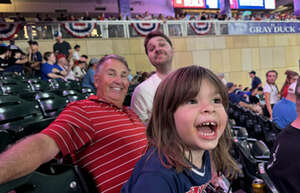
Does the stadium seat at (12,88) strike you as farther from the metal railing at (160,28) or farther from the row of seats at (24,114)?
the metal railing at (160,28)

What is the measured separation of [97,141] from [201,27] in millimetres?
10557

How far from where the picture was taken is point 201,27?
429 inches

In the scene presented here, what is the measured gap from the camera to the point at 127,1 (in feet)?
43.3

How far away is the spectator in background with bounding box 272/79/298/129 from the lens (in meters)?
2.85

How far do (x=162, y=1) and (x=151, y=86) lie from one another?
50.0 feet

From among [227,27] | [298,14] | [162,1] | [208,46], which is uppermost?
[162,1]

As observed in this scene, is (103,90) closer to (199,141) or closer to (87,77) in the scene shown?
(199,141)

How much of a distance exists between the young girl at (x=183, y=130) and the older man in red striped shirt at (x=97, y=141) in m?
0.37

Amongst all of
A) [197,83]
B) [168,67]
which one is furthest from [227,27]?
[197,83]

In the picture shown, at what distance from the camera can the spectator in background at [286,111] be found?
9.36ft

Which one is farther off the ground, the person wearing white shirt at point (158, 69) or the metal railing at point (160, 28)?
the metal railing at point (160, 28)

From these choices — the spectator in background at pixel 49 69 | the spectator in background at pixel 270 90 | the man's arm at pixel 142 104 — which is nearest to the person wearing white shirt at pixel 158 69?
the man's arm at pixel 142 104

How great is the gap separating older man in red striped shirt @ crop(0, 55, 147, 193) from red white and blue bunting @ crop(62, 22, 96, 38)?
813cm

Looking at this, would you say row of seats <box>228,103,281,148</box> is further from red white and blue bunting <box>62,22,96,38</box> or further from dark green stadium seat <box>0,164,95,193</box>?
red white and blue bunting <box>62,22,96,38</box>
